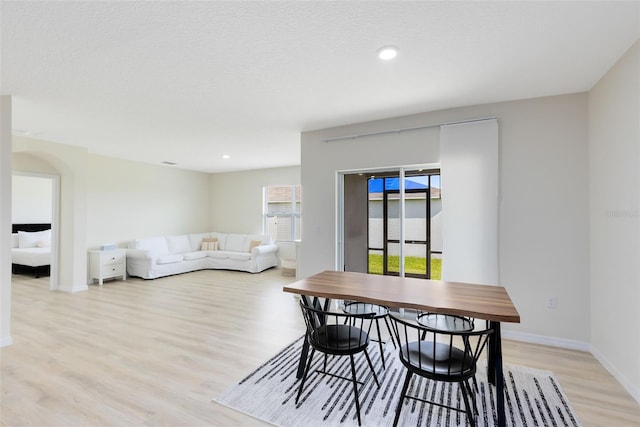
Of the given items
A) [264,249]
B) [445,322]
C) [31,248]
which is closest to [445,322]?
[445,322]

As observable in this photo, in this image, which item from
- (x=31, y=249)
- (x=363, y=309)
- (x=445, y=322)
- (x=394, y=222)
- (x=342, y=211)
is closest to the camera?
(x=445, y=322)

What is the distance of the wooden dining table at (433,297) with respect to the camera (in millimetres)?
1789

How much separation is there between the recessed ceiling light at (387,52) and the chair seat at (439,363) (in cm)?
203

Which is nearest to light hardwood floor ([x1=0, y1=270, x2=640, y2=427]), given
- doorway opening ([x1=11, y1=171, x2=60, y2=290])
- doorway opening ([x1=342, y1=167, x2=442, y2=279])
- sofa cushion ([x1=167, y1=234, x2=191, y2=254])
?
doorway opening ([x1=342, y1=167, x2=442, y2=279])

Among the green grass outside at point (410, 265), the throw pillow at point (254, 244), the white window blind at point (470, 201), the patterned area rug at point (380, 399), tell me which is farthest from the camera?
the throw pillow at point (254, 244)

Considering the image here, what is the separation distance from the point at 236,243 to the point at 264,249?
1073 mm

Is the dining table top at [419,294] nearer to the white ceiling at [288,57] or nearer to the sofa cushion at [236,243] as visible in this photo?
the white ceiling at [288,57]

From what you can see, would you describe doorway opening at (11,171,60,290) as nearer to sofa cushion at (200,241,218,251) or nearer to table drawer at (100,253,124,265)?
table drawer at (100,253,124,265)

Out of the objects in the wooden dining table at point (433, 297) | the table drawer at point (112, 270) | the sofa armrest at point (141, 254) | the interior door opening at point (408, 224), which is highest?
the interior door opening at point (408, 224)

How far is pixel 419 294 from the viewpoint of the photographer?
2135mm

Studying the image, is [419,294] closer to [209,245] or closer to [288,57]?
[288,57]

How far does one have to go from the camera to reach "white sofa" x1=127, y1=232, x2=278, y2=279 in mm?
6121

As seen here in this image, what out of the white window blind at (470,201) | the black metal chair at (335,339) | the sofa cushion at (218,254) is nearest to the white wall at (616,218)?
the white window blind at (470,201)

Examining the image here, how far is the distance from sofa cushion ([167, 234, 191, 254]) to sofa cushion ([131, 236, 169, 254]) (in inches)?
5.0
